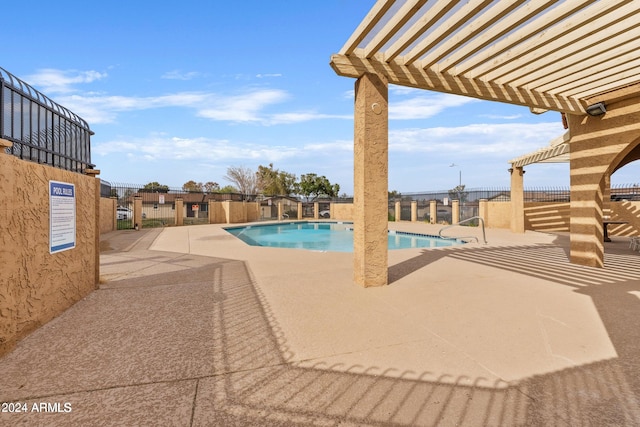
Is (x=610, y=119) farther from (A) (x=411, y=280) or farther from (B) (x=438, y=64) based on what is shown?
(A) (x=411, y=280)

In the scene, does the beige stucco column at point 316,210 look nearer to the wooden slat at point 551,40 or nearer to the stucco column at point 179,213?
the stucco column at point 179,213

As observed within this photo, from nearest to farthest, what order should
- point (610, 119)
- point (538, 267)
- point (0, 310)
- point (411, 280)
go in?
point (0, 310) → point (411, 280) → point (610, 119) → point (538, 267)

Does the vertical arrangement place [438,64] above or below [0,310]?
above

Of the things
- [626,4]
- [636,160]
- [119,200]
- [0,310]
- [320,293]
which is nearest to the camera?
[0,310]

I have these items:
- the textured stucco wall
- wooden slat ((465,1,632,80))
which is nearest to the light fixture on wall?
wooden slat ((465,1,632,80))

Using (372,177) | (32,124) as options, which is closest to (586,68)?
(372,177)

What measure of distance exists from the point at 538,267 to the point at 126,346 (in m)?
7.44

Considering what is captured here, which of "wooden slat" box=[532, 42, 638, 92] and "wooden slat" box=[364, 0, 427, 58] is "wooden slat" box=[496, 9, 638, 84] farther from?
"wooden slat" box=[364, 0, 427, 58]

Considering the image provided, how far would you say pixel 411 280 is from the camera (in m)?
5.23

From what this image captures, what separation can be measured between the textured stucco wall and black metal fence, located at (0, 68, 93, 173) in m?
1.75

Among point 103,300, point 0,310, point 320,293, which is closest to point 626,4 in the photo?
point 320,293

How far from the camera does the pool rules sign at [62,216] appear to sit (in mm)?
3521

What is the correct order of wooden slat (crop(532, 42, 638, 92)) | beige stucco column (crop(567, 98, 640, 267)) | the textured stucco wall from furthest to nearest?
beige stucco column (crop(567, 98, 640, 267))
wooden slat (crop(532, 42, 638, 92))
the textured stucco wall

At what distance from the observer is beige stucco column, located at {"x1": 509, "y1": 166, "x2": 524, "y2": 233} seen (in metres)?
14.2
